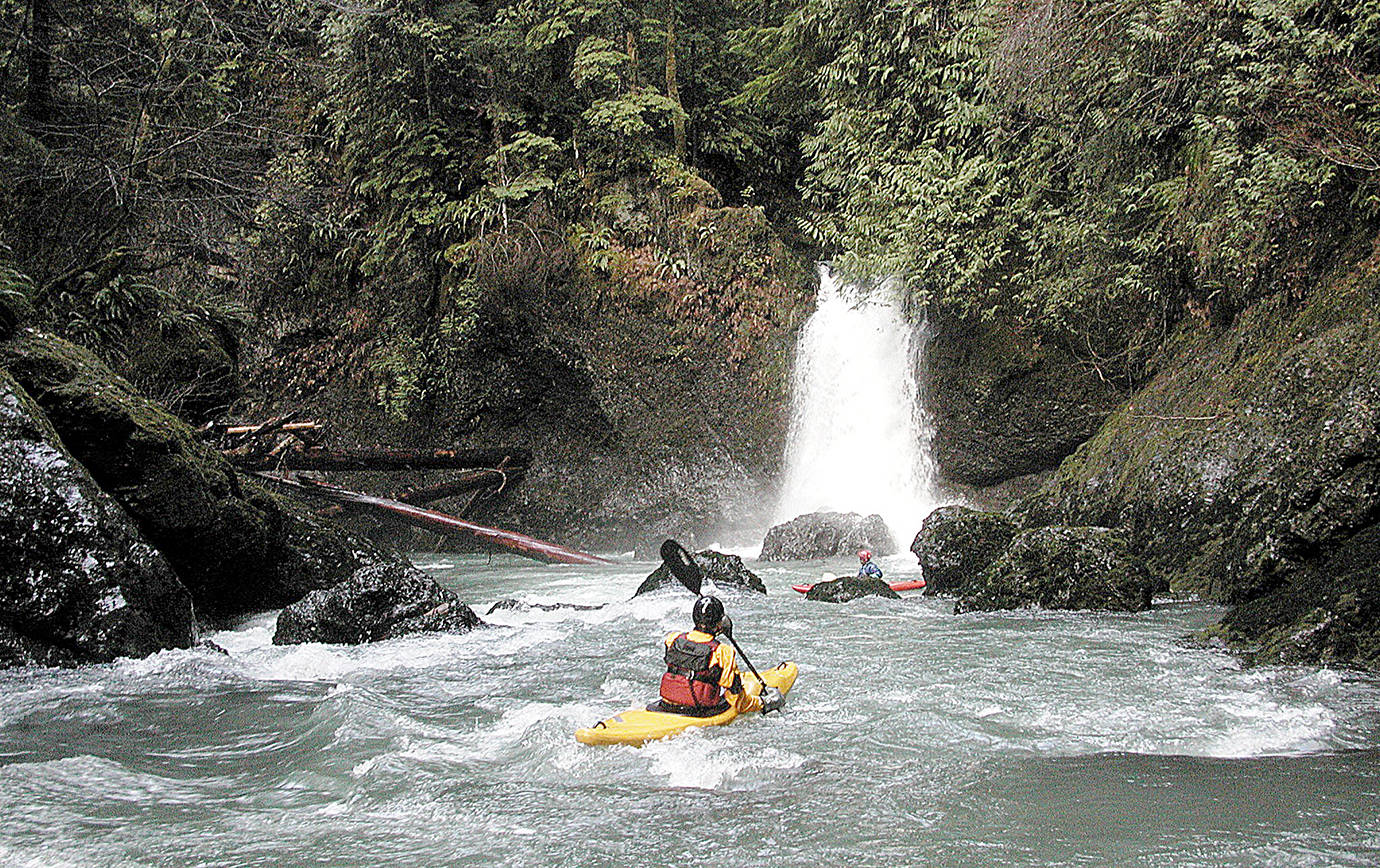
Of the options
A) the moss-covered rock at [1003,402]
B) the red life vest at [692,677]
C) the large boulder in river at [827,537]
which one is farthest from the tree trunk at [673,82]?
the red life vest at [692,677]

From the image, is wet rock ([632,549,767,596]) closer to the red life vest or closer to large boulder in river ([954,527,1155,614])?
large boulder in river ([954,527,1155,614])

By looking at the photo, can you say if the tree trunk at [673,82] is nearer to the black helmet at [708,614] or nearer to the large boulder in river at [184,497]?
the large boulder in river at [184,497]

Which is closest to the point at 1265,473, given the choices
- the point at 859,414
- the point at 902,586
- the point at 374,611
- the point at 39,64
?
the point at 902,586

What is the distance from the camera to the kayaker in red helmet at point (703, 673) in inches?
199

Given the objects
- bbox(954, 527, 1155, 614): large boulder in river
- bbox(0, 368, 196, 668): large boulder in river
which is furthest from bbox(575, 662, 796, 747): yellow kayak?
bbox(954, 527, 1155, 614): large boulder in river

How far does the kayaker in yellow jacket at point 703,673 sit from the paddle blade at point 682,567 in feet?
14.4

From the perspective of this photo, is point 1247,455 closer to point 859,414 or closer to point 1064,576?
point 1064,576

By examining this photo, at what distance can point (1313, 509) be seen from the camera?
7.20 metres

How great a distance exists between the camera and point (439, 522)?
11.5 meters

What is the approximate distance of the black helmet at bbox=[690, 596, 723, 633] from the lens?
5.13 m

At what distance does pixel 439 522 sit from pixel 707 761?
25.2ft

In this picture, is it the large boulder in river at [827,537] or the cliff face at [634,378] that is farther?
the cliff face at [634,378]

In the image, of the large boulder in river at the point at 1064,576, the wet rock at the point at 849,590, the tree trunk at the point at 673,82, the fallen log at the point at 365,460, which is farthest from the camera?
the tree trunk at the point at 673,82

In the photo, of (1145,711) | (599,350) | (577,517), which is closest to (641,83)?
(599,350)
